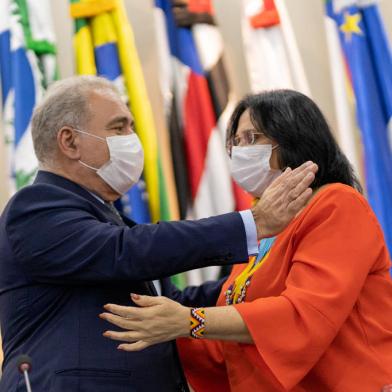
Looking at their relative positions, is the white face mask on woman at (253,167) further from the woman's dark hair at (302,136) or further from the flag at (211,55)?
the flag at (211,55)

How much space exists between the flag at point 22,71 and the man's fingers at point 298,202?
148cm

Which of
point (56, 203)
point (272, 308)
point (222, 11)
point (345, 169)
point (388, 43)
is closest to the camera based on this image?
point (272, 308)

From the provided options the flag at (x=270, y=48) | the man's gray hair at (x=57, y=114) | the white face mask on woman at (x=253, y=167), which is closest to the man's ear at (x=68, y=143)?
the man's gray hair at (x=57, y=114)

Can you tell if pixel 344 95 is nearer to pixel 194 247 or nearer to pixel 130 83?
pixel 130 83

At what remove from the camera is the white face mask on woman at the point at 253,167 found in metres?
2.08

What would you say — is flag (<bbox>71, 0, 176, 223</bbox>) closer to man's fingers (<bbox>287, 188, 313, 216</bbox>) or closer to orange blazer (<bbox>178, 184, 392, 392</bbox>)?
orange blazer (<bbox>178, 184, 392, 392</bbox>)

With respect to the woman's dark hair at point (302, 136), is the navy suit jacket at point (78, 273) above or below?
below

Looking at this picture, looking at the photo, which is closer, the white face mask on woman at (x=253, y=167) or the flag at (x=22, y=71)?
the white face mask on woman at (x=253, y=167)

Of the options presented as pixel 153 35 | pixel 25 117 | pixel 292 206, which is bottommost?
pixel 292 206

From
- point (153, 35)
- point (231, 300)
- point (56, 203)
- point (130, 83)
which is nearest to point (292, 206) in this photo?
point (231, 300)

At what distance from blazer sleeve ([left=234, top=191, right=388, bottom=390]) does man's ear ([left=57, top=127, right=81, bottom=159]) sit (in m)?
0.67

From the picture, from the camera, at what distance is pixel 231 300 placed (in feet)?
6.89

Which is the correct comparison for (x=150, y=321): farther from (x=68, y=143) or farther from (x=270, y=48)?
(x=270, y=48)

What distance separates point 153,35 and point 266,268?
1.94m
